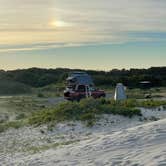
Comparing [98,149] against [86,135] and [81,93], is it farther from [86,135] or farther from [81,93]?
[81,93]

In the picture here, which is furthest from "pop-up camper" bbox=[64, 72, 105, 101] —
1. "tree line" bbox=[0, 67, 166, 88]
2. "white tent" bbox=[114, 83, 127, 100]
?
"tree line" bbox=[0, 67, 166, 88]

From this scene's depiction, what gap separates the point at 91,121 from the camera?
19.7 metres

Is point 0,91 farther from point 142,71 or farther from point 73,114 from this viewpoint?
point 73,114

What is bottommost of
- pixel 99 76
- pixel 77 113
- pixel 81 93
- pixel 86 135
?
pixel 86 135

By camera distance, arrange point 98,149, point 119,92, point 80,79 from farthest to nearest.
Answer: point 80,79
point 119,92
point 98,149

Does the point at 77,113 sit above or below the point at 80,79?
below

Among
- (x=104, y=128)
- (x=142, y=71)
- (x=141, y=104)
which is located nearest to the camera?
(x=104, y=128)

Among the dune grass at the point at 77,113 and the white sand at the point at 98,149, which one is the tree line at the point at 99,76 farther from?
the white sand at the point at 98,149

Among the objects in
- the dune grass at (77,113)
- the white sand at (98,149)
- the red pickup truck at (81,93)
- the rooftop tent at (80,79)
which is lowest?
the white sand at (98,149)

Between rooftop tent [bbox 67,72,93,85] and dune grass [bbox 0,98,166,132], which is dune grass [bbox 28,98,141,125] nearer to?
dune grass [bbox 0,98,166,132]

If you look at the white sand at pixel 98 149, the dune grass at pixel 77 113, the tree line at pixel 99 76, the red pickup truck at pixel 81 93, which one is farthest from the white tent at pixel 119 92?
the tree line at pixel 99 76

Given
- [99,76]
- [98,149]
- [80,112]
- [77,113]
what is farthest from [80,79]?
[99,76]

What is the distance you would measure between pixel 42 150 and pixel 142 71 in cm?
6000

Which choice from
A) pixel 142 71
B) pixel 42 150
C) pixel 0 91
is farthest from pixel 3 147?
pixel 142 71
